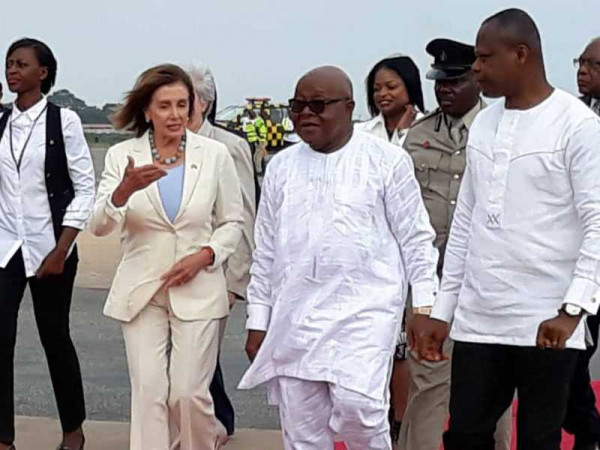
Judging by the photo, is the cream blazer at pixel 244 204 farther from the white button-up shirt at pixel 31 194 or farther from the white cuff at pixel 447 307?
the white cuff at pixel 447 307

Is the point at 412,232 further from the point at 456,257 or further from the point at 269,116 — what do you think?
the point at 269,116

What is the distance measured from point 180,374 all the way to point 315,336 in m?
0.85

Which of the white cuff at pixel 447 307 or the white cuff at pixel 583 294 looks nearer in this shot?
the white cuff at pixel 583 294

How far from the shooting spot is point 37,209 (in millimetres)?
5715

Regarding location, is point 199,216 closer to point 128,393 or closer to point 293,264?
point 293,264

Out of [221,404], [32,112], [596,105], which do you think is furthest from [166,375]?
[596,105]

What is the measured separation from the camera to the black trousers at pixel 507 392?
4.04m

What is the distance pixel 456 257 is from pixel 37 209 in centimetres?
227

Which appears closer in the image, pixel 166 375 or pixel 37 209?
pixel 166 375

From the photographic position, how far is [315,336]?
4.41 metres

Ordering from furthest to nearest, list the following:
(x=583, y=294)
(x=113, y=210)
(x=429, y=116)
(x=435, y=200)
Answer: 1. (x=429, y=116)
2. (x=435, y=200)
3. (x=113, y=210)
4. (x=583, y=294)

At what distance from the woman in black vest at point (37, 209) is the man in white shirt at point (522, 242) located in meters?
2.22

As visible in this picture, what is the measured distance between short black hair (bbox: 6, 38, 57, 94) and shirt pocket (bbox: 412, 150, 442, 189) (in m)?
1.85

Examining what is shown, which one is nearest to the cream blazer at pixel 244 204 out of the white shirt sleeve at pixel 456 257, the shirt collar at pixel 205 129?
the shirt collar at pixel 205 129
